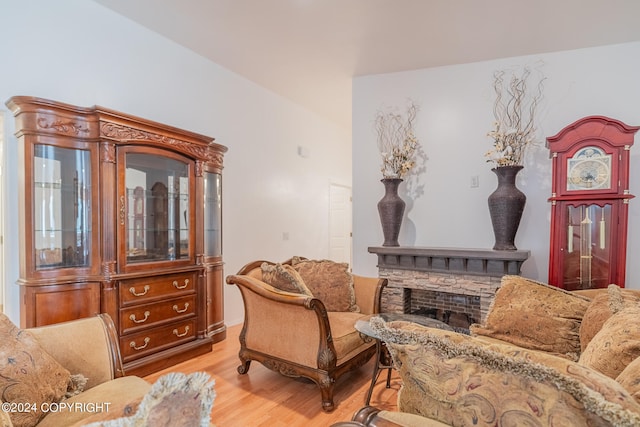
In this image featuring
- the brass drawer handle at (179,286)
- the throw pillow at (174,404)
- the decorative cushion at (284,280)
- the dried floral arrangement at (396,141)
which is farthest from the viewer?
the dried floral arrangement at (396,141)

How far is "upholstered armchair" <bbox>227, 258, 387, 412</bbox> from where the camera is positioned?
220cm

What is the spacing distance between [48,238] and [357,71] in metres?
3.32

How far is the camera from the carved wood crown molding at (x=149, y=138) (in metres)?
2.44

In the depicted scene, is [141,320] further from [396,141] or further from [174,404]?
[396,141]

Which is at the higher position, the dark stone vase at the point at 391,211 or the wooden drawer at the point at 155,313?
the dark stone vase at the point at 391,211

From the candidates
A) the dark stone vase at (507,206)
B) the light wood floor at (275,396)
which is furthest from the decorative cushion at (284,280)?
the dark stone vase at (507,206)

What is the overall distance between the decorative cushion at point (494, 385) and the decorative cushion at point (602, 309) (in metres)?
1.32

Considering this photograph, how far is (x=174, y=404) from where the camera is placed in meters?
0.66

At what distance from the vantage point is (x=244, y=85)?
163 inches

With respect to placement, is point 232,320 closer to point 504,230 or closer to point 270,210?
point 270,210

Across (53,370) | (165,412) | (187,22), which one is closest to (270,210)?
(187,22)

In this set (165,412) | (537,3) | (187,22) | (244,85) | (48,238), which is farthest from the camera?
(244,85)

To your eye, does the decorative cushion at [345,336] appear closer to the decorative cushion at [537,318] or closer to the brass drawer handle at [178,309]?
the decorative cushion at [537,318]

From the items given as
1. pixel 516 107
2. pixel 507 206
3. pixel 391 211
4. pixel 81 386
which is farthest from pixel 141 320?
pixel 516 107
